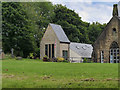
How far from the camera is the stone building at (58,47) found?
42.8 meters

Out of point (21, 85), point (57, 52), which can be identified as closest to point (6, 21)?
point (57, 52)

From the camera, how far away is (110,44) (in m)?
34.6

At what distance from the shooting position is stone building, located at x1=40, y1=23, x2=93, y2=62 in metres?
42.8

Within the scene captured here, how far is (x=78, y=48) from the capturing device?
4584cm

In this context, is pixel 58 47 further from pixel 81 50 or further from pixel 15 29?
pixel 15 29

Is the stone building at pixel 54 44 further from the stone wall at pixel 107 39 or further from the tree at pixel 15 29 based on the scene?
the stone wall at pixel 107 39

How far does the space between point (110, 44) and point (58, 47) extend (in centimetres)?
1127

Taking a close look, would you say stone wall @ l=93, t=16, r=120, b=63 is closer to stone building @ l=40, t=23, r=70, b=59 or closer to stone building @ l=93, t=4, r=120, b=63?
stone building @ l=93, t=4, r=120, b=63

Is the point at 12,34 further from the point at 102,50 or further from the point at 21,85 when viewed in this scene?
the point at 21,85

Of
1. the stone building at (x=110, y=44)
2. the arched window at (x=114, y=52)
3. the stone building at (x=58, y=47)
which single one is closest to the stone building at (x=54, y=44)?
the stone building at (x=58, y=47)

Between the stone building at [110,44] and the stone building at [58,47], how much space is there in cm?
718

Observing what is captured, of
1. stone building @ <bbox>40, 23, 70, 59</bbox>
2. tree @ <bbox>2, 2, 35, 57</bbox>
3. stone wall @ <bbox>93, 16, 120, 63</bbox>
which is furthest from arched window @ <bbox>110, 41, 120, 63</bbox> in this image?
tree @ <bbox>2, 2, 35, 57</bbox>

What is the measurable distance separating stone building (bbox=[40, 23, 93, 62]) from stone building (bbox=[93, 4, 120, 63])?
7181 mm

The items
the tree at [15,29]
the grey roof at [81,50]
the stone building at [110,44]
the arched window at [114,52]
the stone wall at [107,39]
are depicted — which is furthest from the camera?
the grey roof at [81,50]
